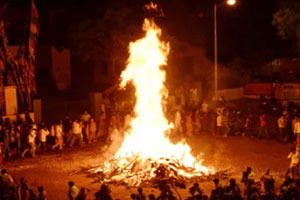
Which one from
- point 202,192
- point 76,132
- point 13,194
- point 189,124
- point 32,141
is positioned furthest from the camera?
point 189,124

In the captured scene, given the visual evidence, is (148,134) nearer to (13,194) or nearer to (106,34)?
(13,194)

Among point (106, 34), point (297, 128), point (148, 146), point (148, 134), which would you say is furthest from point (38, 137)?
point (106, 34)

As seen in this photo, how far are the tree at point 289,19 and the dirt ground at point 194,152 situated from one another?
11231 mm

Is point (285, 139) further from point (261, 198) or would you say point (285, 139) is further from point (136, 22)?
point (136, 22)

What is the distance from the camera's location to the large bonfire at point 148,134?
16.9 meters

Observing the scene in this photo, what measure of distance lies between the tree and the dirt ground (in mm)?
11231

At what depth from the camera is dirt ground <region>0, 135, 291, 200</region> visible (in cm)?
1656

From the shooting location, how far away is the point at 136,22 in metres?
31.0

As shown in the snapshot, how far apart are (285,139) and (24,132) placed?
11610mm

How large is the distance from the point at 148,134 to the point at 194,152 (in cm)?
328

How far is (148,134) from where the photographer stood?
18.3 meters

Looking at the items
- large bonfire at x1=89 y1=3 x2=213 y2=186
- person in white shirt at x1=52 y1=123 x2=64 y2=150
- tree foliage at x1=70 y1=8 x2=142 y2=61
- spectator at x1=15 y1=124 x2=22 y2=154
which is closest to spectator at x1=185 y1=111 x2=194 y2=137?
large bonfire at x1=89 y1=3 x2=213 y2=186

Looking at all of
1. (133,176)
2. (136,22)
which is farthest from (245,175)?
(136,22)

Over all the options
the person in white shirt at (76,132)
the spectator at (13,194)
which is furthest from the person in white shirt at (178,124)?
the spectator at (13,194)
